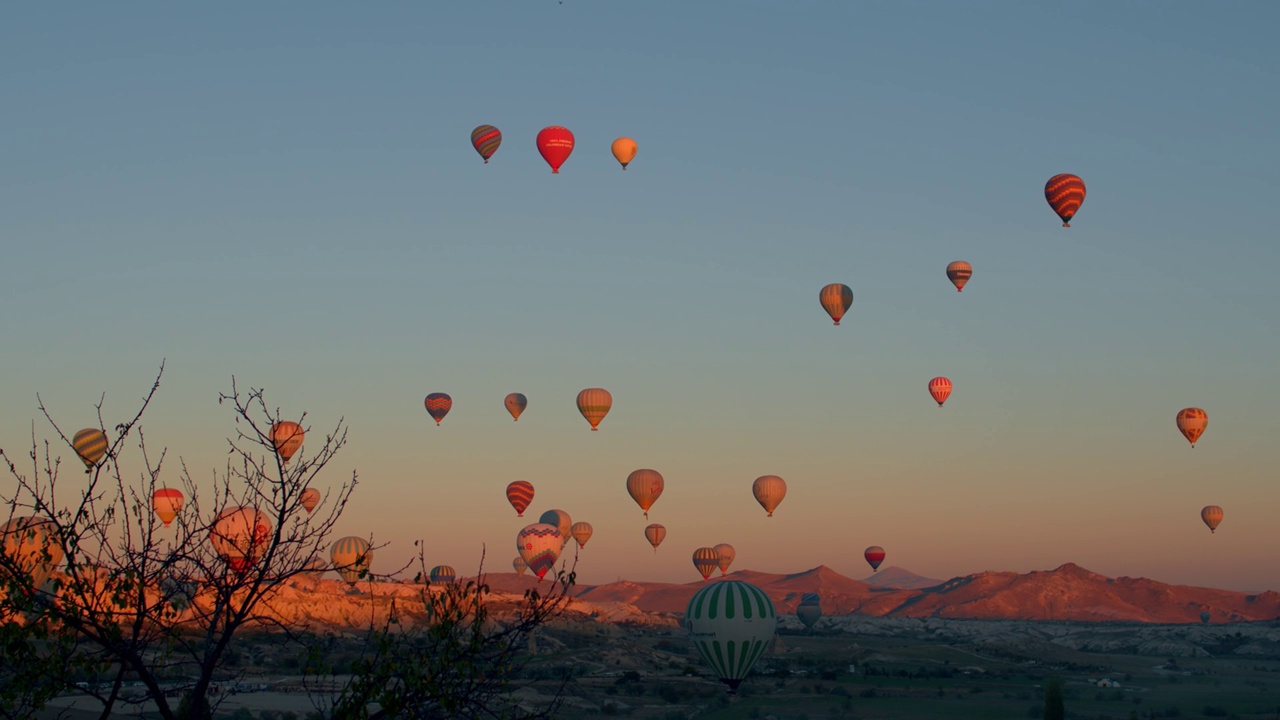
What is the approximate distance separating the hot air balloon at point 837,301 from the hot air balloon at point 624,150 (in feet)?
52.6

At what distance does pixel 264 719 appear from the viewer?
5197cm

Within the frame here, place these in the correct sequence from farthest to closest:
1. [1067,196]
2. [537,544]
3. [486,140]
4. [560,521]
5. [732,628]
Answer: [560,521], [537,544], [486,140], [1067,196], [732,628]

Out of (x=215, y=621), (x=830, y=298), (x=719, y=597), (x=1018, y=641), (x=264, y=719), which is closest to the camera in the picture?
(x=215, y=621)

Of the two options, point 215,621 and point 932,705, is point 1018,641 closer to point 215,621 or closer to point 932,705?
point 932,705

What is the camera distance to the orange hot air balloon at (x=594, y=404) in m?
85.7

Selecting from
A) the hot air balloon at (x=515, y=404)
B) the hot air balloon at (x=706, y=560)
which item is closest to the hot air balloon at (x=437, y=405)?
the hot air balloon at (x=515, y=404)

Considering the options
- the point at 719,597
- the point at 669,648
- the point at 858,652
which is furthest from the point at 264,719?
the point at 858,652

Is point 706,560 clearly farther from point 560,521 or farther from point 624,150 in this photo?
point 624,150

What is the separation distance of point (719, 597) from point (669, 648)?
53064mm

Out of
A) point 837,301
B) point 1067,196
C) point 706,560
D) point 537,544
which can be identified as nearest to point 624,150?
point 837,301

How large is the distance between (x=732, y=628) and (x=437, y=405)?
3934 centimetres

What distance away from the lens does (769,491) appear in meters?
94.3

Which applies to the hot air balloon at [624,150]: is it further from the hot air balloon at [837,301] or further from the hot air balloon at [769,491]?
the hot air balloon at [769,491]

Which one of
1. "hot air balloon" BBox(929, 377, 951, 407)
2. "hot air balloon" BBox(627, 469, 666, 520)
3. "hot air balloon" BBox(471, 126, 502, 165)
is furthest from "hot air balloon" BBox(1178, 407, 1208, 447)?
"hot air balloon" BBox(471, 126, 502, 165)
